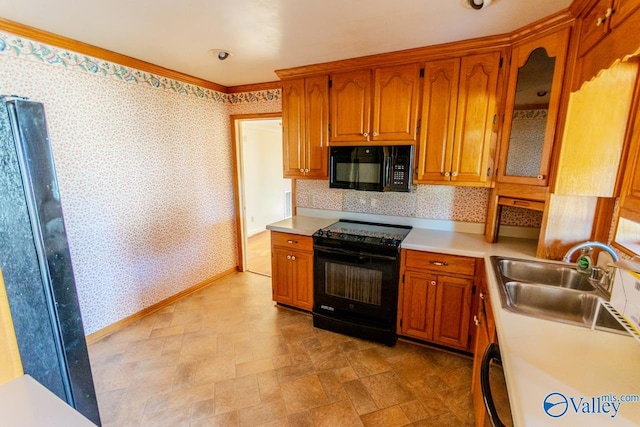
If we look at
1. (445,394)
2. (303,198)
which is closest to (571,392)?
(445,394)

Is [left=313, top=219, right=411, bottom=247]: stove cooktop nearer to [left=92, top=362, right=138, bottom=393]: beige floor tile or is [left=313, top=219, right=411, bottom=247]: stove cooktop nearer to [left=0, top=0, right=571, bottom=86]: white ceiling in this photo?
[left=0, top=0, right=571, bottom=86]: white ceiling

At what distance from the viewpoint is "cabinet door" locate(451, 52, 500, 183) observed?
2.07 m

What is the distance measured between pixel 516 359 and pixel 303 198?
102 inches

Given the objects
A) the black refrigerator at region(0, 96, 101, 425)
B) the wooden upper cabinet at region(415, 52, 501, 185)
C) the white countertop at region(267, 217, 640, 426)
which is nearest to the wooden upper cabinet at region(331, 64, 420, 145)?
the wooden upper cabinet at region(415, 52, 501, 185)

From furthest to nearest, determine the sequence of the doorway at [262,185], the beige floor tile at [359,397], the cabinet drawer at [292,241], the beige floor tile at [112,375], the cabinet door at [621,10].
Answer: the doorway at [262,185] → the cabinet drawer at [292,241] → the beige floor tile at [112,375] → the beige floor tile at [359,397] → the cabinet door at [621,10]

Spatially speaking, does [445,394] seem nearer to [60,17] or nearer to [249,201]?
[60,17]

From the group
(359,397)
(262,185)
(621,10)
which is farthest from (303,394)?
(262,185)

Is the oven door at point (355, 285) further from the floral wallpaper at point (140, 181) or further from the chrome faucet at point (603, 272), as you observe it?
the chrome faucet at point (603, 272)

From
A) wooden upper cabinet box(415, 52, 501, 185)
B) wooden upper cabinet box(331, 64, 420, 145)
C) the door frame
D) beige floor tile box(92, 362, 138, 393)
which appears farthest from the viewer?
the door frame

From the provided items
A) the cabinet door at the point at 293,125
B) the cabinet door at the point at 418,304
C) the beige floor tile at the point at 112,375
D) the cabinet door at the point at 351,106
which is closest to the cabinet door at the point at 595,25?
the cabinet door at the point at 351,106

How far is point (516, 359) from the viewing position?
97 cm

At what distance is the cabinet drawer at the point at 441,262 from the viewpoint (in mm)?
2080

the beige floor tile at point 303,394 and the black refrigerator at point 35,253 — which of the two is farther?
the beige floor tile at point 303,394

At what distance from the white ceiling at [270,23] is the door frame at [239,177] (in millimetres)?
1049
